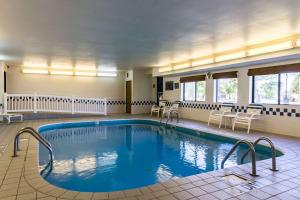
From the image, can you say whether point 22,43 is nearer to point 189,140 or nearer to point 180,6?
point 180,6

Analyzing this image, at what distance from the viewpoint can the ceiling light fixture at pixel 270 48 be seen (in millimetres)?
5025

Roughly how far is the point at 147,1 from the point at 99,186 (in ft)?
9.51

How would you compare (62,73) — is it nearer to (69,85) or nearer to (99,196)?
(69,85)

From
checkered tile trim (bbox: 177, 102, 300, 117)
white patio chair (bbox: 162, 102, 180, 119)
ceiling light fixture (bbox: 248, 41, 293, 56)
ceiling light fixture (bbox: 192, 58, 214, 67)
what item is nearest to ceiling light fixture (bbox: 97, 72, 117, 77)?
white patio chair (bbox: 162, 102, 180, 119)

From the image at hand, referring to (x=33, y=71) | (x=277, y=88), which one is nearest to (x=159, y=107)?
(x=277, y=88)

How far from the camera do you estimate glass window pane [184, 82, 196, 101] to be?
10125 millimetres

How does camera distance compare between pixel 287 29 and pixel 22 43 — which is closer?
pixel 287 29

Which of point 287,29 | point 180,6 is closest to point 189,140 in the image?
point 287,29

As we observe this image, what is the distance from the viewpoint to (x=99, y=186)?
3320 millimetres

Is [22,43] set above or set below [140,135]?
above

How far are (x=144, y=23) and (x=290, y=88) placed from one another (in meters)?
4.82

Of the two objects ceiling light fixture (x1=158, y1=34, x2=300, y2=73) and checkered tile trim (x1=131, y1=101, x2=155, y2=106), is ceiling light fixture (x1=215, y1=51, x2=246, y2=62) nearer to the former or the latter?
ceiling light fixture (x1=158, y1=34, x2=300, y2=73)

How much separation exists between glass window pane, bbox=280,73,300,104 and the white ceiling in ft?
5.86

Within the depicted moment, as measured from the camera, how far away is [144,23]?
407cm
